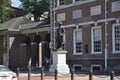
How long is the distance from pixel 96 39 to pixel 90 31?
1.16 meters

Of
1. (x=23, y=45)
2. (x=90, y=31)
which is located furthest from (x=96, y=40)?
(x=23, y=45)

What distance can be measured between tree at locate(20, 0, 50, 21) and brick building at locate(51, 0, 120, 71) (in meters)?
27.1

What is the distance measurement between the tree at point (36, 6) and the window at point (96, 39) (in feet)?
110

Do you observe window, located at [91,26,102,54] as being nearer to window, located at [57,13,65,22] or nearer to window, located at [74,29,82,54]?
window, located at [74,29,82,54]

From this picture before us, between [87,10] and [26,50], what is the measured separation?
16062mm

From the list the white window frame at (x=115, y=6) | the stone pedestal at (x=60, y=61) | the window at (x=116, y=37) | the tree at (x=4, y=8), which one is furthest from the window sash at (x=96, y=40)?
the tree at (x=4, y=8)

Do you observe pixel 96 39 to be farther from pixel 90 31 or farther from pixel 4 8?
pixel 4 8

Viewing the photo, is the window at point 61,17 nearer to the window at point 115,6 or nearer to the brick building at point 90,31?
the brick building at point 90,31

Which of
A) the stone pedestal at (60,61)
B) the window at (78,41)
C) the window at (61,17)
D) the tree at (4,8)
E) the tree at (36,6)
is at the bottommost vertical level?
the stone pedestal at (60,61)

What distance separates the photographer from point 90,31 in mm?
39906

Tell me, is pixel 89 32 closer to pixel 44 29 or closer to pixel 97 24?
pixel 97 24

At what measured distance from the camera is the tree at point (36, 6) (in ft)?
239

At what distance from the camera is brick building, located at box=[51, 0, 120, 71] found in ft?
122

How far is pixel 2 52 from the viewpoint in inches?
2238
